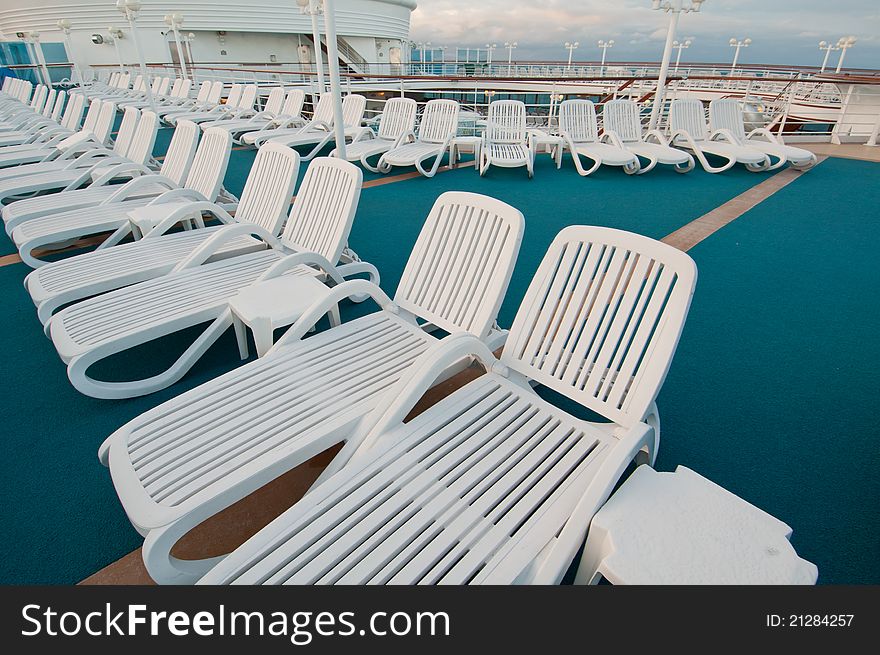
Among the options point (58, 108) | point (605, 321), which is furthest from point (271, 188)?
point (58, 108)

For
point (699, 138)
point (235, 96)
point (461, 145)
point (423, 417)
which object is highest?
point (235, 96)

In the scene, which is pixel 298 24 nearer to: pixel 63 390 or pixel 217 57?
pixel 217 57

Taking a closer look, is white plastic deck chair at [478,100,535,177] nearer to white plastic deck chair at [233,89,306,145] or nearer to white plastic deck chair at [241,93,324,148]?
white plastic deck chair at [241,93,324,148]

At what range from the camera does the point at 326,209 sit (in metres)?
2.76

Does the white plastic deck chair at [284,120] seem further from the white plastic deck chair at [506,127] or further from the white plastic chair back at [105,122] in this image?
the white plastic deck chair at [506,127]

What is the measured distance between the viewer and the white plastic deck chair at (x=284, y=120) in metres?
7.45

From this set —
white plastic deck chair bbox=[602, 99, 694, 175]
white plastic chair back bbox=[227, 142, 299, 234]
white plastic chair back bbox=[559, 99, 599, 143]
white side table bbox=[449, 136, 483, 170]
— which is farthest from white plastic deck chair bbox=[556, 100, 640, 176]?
white plastic chair back bbox=[227, 142, 299, 234]

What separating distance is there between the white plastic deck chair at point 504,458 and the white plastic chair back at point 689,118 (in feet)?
20.2

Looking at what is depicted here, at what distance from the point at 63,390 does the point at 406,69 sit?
26819 millimetres

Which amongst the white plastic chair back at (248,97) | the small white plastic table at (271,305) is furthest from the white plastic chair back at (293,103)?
the small white plastic table at (271,305)

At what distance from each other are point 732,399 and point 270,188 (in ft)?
9.68

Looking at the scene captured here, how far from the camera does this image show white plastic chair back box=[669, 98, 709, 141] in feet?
21.7

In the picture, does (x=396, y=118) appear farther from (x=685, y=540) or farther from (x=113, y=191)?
(x=685, y=540)

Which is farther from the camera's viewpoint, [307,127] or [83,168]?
[307,127]
